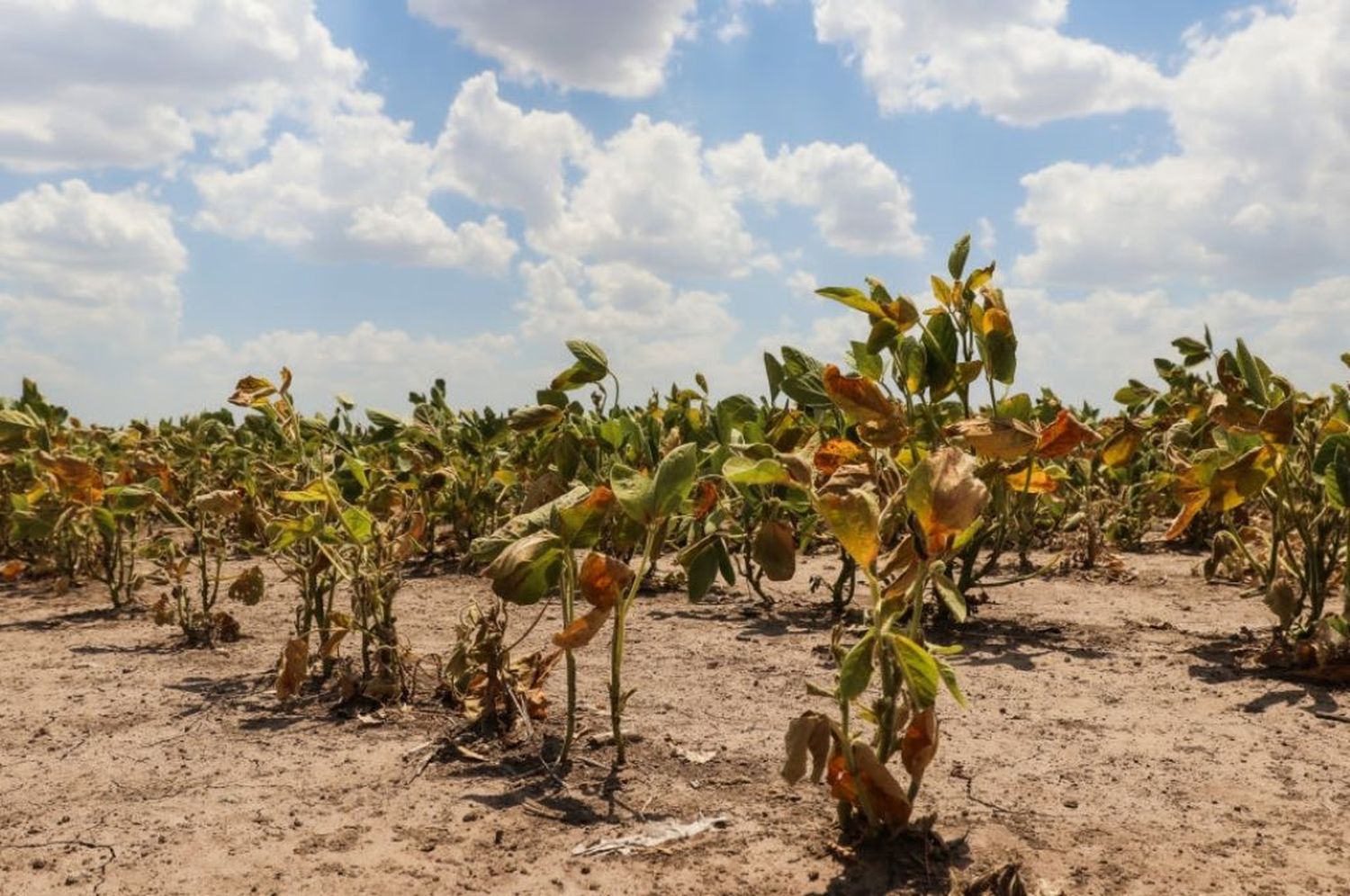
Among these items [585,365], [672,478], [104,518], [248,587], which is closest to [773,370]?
[585,365]

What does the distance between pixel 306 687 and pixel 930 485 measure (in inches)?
86.5

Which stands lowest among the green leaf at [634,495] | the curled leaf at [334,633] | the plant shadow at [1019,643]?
the plant shadow at [1019,643]

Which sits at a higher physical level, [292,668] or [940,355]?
[940,355]

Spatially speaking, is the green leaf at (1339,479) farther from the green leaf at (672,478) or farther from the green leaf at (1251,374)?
the green leaf at (672,478)

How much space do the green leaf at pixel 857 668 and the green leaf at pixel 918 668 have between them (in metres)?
0.03

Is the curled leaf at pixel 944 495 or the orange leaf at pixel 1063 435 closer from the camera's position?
the curled leaf at pixel 944 495

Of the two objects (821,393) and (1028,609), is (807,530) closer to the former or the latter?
(1028,609)

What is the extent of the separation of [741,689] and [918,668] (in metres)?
1.48

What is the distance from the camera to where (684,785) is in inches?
85.8

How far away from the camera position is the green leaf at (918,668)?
1.45 meters

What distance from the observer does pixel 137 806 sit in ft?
7.16

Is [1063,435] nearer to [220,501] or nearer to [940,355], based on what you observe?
[940,355]

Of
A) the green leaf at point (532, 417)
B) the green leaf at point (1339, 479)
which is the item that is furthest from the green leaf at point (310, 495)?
the green leaf at point (1339, 479)

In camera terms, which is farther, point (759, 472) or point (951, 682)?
point (759, 472)
